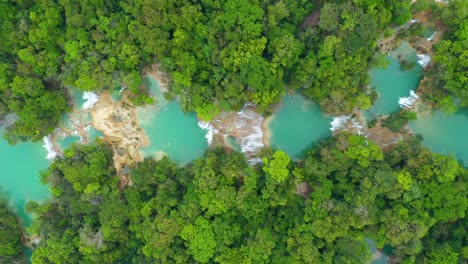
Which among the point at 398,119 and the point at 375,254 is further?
the point at 375,254

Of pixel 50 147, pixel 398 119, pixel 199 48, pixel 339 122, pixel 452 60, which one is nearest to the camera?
pixel 452 60

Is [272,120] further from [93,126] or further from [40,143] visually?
[40,143]

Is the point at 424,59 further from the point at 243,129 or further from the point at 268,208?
the point at 268,208

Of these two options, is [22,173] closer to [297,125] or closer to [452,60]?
[297,125]

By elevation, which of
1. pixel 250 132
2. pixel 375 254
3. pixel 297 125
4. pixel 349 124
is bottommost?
pixel 375 254

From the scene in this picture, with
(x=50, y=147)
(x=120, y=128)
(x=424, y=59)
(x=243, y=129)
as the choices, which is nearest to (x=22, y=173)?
(x=50, y=147)

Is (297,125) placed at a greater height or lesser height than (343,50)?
lesser

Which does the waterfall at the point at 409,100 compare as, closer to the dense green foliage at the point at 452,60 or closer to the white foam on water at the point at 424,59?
the dense green foliage at the point at 452,60

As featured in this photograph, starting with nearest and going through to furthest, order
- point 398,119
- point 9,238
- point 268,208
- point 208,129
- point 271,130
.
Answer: point 268,208 → point 398,119 → point 9,238 → point 271,130 → point 208,129
